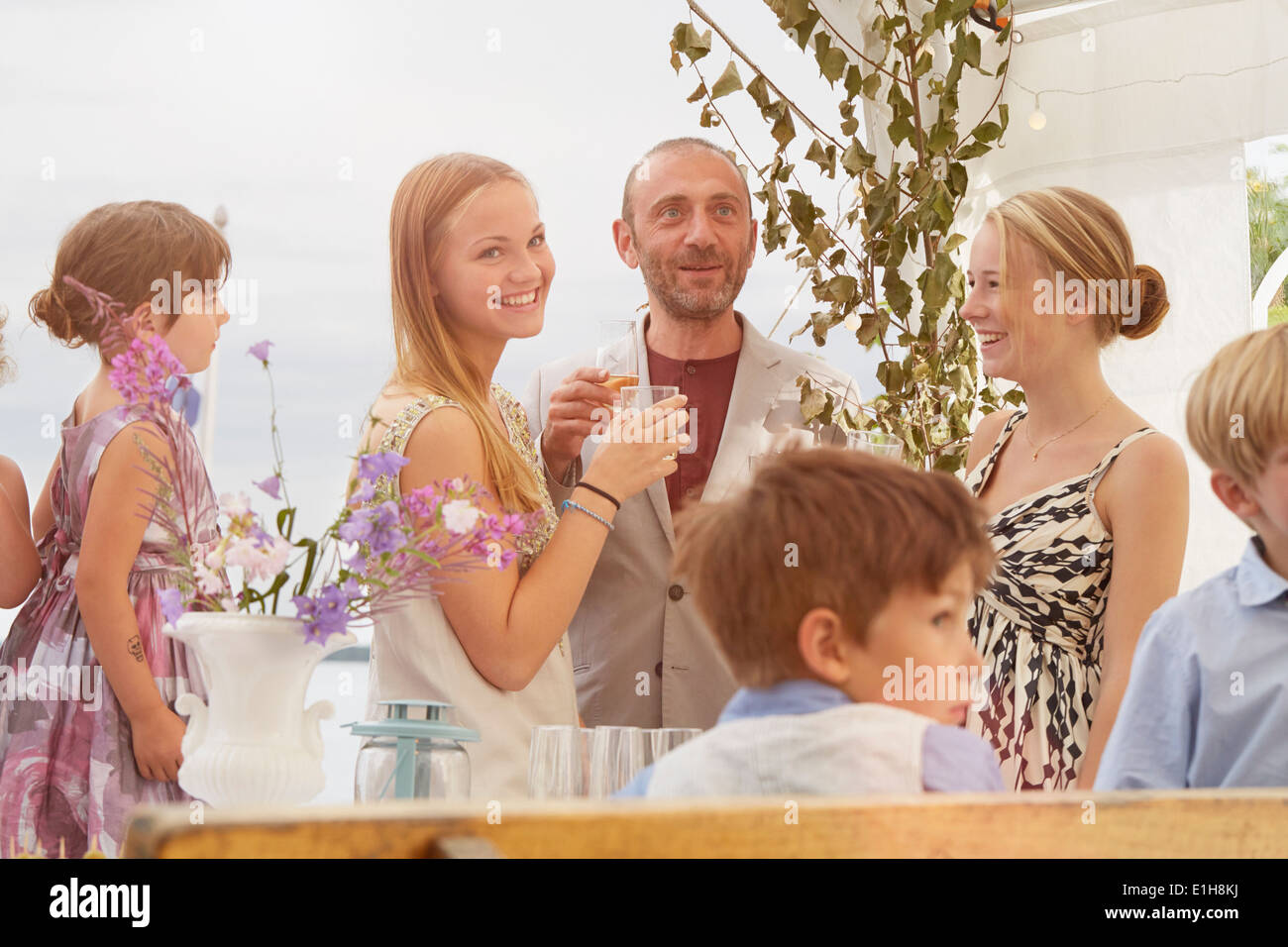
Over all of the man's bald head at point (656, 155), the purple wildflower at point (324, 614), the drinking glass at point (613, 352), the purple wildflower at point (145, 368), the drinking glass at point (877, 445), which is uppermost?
the man's bald head at point (656, 155)

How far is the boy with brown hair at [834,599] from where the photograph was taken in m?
1.00

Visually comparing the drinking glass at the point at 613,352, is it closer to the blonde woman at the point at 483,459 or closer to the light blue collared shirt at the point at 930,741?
the blonde woman at the point at 483,459

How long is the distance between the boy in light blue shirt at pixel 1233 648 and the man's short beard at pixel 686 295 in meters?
1.29

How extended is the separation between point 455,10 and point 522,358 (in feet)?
8.27

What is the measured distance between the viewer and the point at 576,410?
2.03 meters

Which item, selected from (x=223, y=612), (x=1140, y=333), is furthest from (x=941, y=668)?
(x=1140, y=333)

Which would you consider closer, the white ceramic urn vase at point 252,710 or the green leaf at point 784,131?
the white ceramic urn vase at point 252,710

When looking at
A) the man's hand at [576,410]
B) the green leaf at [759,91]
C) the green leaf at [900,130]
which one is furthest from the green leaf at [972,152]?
the man's hand at [576,410]

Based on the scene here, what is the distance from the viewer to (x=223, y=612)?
4.27 feet

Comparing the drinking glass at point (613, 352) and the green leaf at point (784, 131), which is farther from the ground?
the green leaf at point (784, 131)

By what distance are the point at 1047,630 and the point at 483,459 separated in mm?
896

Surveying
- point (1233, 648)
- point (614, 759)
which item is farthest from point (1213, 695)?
point (614, 759)

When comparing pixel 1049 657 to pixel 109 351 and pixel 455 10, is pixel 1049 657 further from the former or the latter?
pixel 455 10
